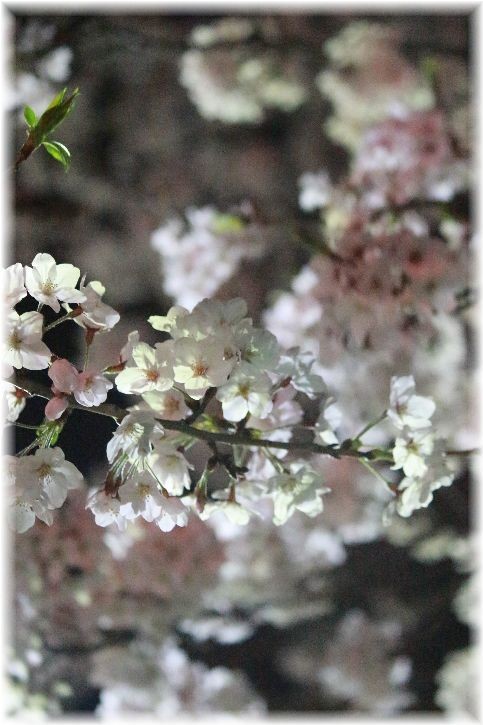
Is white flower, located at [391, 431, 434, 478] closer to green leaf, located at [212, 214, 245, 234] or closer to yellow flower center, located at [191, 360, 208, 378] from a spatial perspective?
yellow flower center, located at [191, 360, 208, 378]

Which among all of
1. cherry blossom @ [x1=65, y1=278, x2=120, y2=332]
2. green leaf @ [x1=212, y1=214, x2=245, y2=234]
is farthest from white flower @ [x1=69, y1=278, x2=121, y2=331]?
green leaf @ [x1=212, y1=214, x2=245, y2=234]

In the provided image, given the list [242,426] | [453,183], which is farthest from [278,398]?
[453,183]

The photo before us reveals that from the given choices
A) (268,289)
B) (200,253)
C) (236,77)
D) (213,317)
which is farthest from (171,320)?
(236,77)

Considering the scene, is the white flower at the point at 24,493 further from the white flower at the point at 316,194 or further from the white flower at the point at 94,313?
the white flower at the point at 316,194

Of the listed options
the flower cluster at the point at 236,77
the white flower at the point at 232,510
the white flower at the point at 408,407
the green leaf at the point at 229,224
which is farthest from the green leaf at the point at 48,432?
the flower cluster at the point at 236,77

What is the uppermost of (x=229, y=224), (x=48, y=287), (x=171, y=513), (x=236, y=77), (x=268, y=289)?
(x=236, y=77)

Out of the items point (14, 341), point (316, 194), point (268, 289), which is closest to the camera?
point (14, 341)

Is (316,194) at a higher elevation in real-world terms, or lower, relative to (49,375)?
higher

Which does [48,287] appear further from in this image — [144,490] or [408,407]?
[408,407]
